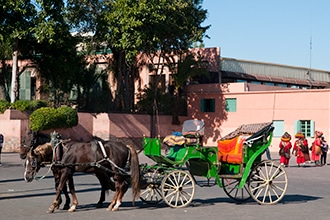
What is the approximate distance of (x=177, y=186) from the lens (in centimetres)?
1284

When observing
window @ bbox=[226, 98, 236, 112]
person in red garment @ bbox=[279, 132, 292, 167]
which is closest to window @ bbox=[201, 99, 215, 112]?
window @ bbox=[226, 98, 236, 112]

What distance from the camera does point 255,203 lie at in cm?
1402

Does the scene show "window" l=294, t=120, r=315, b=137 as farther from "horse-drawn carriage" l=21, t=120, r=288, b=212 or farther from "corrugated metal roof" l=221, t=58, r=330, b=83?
"horse-drawn carriage" l=21, t=120, r=288, b=212

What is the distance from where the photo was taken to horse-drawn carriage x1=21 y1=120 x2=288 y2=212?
41.2 feet

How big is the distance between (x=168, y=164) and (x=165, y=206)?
94 centimetres

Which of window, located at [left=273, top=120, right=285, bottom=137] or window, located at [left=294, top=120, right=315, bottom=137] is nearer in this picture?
window, located at [left=294, top=120, right=315, bottom=137]

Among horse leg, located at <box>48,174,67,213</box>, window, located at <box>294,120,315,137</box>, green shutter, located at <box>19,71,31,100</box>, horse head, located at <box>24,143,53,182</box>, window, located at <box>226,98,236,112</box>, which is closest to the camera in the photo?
horse leg, located at <box>48,174,67,213</box>

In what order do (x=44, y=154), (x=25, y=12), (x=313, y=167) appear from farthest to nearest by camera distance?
1. (x=25, y=12)
2. (x=313, y=167)
3. (x=44, y=154)

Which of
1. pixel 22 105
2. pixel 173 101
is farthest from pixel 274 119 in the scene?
pixel 22 105

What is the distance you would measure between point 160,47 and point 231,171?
30.0 metres

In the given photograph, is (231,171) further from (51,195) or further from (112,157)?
(51,195)

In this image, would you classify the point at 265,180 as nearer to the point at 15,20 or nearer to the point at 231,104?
the point at 15,20

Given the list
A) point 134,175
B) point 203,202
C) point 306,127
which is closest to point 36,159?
point 134,175

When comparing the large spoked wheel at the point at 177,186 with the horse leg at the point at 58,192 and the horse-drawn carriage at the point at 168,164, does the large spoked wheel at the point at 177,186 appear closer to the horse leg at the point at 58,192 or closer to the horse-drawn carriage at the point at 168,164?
the horse-drawn carriage at the point at 168,164
